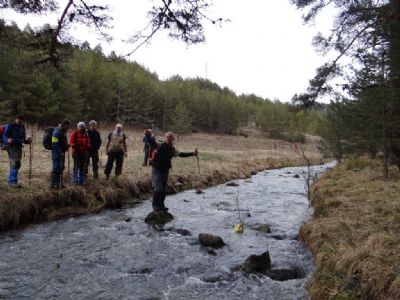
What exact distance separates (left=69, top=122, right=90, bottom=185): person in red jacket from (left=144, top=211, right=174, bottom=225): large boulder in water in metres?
3.54

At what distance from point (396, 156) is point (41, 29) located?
1615 cm

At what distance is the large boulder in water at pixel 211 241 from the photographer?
983cm

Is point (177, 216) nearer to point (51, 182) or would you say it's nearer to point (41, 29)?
point (51, 182)

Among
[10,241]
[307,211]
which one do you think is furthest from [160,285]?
[307,211]

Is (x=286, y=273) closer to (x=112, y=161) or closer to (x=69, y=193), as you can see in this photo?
(x=69, y=193)

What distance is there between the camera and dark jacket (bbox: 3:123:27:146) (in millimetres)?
12013

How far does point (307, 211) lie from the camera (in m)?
14.4

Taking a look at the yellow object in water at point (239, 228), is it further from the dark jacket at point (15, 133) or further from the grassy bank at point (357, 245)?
the dark jacket at point (15, 133)

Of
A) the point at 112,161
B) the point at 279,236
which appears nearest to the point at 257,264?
the point at 279,236

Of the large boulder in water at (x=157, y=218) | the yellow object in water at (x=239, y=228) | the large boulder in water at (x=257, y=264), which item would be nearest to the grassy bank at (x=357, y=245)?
the large boulder in water at (x=257, y=264)

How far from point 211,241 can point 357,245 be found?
3924 millimetres

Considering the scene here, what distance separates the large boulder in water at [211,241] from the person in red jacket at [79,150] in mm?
6139

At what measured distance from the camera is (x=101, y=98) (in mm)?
68812

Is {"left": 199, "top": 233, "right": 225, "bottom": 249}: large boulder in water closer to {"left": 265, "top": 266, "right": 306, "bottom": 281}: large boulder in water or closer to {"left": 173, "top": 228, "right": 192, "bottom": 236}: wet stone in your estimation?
{"left": 173, "top": 228, "right": 192, "bottom": 236}: wet stone
